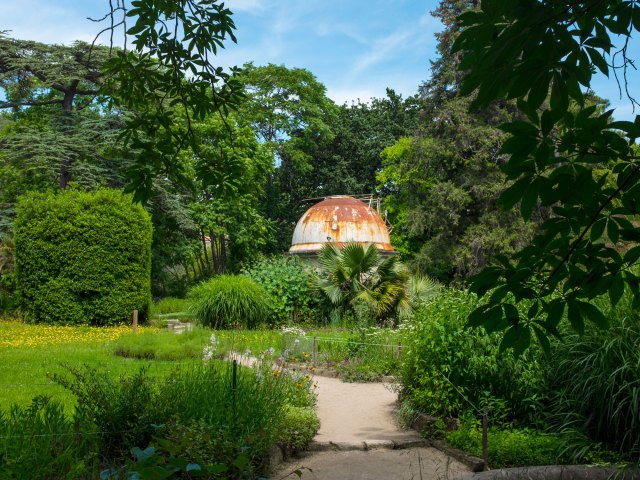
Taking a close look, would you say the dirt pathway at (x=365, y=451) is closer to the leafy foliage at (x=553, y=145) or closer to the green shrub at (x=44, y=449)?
the green shrub at (x=44, y=449)

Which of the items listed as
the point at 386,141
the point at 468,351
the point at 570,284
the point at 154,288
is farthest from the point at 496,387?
the point at 386,141

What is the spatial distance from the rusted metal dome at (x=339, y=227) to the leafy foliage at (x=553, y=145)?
2265 centimetres

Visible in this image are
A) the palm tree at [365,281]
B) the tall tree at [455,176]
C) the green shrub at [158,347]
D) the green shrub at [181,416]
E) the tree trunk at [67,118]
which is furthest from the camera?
the tall tree at [455,176]

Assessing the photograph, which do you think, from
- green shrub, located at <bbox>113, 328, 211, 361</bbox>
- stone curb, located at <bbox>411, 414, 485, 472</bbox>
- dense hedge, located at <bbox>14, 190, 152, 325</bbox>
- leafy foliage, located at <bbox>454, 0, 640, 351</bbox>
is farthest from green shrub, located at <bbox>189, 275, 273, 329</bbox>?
leafy foliage, located at <bbox>454, 0, 640, 351</bbox>

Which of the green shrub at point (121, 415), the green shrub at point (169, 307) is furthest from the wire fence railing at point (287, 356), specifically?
the green shrub at point (169, 307)

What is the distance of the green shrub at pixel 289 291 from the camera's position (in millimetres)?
20406

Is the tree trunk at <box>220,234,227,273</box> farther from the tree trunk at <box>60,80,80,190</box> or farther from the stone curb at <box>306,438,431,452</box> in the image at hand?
the stone curb at <box>306,438,431,452</box>

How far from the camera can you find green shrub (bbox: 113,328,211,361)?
39.9 feet

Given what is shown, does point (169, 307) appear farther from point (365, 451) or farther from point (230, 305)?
point (365, 451)

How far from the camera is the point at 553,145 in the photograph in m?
2.12

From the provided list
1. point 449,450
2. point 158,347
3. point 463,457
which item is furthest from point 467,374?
point 158,347

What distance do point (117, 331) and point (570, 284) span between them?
16.9m

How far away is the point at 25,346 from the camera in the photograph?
44.7 ft

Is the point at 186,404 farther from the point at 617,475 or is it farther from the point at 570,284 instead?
the point at 570,284
